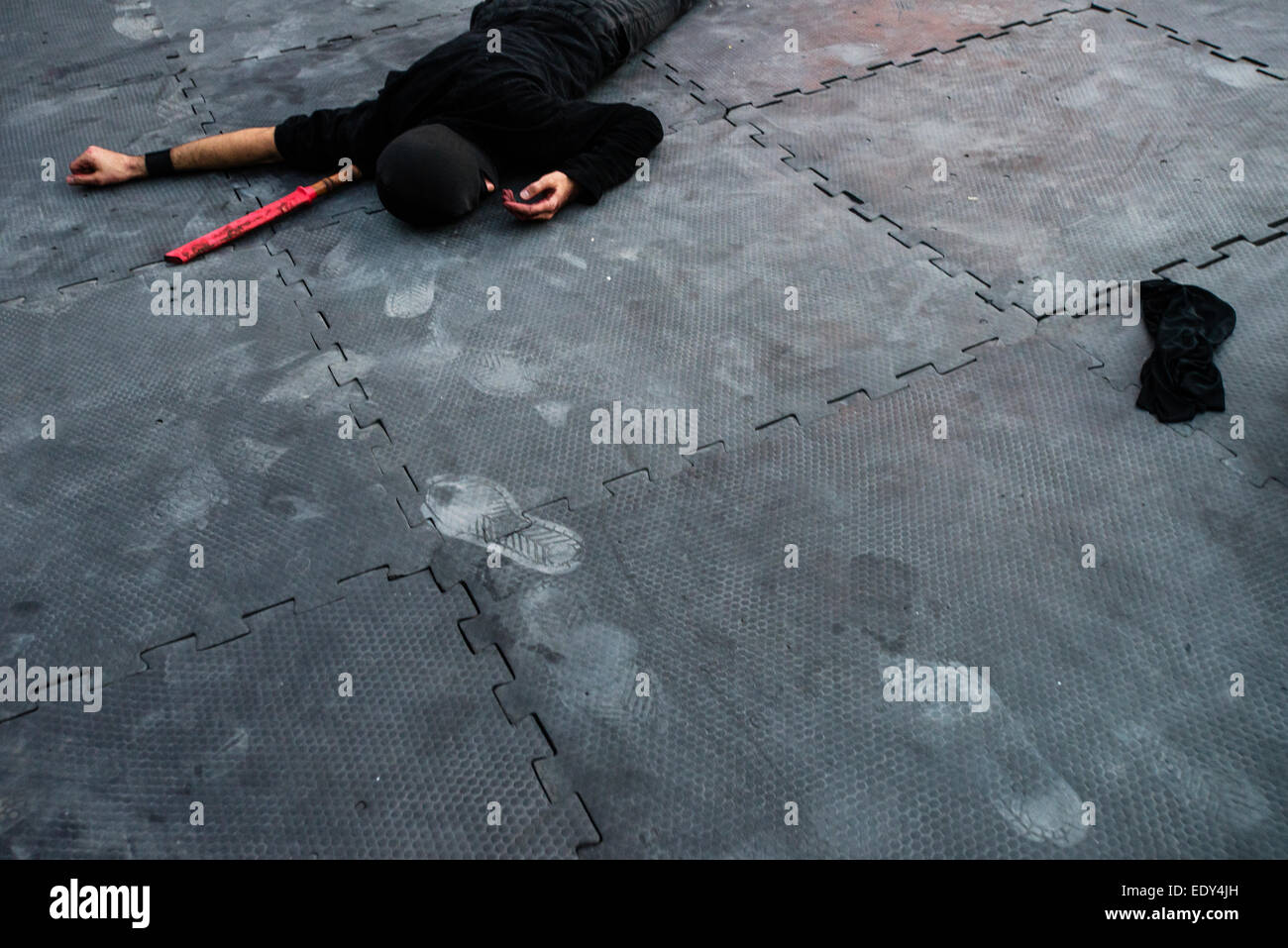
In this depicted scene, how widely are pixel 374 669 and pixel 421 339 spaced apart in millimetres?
1252

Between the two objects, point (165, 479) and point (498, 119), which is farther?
point (498, 119)

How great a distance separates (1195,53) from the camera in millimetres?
4316

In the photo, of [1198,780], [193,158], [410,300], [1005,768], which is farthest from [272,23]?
[1198,780]

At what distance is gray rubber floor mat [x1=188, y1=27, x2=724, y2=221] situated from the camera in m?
4.12

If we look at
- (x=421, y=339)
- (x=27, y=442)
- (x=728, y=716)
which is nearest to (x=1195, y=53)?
(x=421, y=339)

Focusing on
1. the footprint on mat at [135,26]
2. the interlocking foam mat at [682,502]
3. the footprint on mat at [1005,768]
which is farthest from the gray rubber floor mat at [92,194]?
the footprint on mat at [1005,768]

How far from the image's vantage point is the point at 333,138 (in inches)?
148

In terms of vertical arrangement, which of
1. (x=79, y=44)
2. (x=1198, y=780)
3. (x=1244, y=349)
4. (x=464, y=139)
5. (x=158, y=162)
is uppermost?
(x=79, y=44)

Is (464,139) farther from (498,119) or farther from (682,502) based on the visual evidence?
(682,502)

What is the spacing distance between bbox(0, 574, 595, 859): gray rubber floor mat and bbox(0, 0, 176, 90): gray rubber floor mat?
3.64 m

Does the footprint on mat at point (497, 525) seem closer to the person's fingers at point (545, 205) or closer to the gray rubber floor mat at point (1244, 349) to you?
the person's fingers at point (545, 205)

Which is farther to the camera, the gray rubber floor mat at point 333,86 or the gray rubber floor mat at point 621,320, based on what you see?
the gray rubber floor mat at point 333,86

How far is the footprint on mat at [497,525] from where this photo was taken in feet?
7.98

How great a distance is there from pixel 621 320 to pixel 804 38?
7.89 feet
